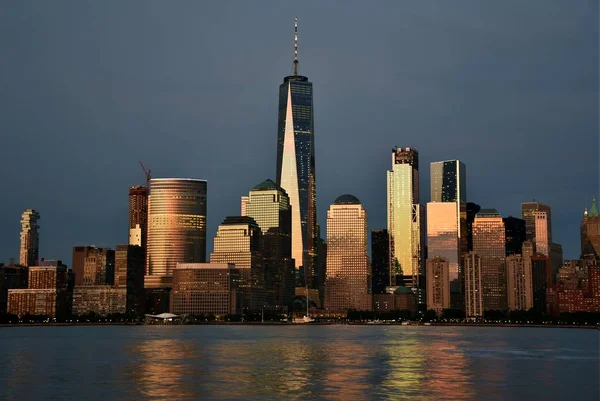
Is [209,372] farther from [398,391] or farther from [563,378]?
[563,378]

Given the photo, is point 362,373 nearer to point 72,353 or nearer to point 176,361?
point 176,361

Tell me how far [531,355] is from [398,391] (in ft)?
216

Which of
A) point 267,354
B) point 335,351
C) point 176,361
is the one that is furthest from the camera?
point 335,351

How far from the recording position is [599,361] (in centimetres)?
13125

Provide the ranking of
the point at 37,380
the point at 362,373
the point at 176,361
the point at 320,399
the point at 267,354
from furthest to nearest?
the point at 267,354
the point at 176,361
the point at 362,373
the point at 37,380
the point at 320,399

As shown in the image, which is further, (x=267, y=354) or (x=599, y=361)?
(x=267, y=354)

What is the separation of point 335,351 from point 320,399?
244 feet

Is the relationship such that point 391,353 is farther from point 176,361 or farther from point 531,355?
point 176,361

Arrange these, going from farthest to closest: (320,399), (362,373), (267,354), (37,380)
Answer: (267,354)
(362,373)
(37,380)
(320,399)

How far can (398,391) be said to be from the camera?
8669 cm

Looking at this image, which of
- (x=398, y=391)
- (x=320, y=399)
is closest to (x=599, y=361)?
(x=398, y=391)

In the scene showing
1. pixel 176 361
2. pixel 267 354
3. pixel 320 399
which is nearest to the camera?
pixel 320 399

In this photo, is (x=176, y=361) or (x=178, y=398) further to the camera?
(x=176, y=361)

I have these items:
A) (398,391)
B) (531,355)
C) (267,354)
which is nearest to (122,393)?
(398,391)
